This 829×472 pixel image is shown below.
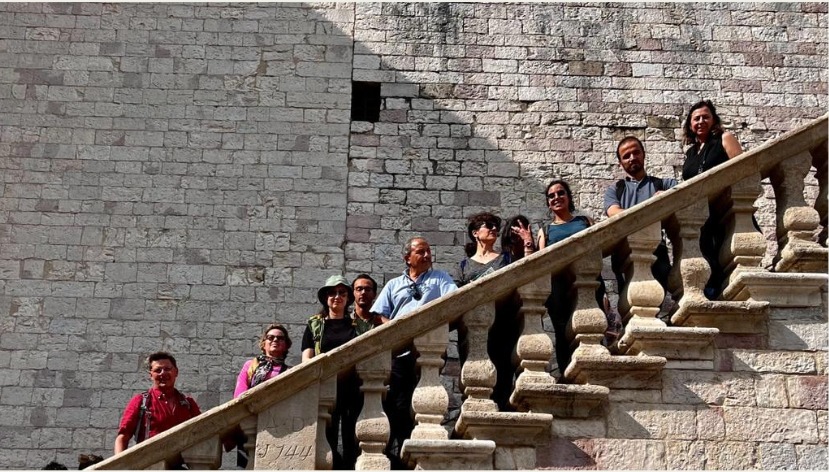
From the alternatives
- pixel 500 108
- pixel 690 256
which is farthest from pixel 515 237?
pixel 500 108

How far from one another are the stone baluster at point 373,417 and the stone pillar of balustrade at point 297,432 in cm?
15

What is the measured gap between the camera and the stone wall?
32.3 ft

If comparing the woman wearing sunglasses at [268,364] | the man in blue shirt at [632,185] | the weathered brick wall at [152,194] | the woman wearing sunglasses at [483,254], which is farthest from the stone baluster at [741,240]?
the weathered brick wall at [152,194]

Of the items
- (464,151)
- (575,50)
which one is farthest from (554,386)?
(575,50)

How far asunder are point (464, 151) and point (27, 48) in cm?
407

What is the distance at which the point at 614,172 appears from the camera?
10.7 metres

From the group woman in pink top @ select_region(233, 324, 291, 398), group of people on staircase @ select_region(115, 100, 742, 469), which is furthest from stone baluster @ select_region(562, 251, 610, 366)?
woman in pink top @ select_region(233, 324, 291, 398)

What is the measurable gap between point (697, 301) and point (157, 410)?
2989 mm

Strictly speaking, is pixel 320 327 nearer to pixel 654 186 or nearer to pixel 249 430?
pixel 249 430

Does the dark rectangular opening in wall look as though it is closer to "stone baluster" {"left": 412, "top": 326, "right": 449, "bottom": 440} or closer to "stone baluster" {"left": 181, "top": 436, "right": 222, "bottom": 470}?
"stone baluster" {"left": 412, "top": 326, "right": 449, "bottom": 440}

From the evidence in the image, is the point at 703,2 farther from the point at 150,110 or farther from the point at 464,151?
the point at 150,110

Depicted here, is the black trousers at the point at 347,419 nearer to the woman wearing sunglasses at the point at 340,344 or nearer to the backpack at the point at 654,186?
the woman wearing sunglasses at the point at 340,344

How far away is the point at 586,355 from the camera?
19.1 feet

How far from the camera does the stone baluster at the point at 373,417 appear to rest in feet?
18.4
